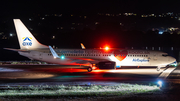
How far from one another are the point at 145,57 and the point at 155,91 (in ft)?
55.6

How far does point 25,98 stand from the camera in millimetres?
13844

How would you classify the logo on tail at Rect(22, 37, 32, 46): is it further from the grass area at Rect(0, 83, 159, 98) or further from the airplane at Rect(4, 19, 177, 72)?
the grass area at Rect(0, 83, 159, 98)

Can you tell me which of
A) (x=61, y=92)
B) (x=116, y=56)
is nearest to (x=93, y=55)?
(x=116, y=56)

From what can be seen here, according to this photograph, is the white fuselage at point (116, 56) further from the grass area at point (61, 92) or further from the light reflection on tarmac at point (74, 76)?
the grass area at point (61, 92)

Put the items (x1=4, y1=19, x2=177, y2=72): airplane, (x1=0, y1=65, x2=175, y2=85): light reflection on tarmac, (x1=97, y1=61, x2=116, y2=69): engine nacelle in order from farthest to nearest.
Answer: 1. (x1=4, y1=19, x2=177, y2=72): airplane
2. (x1=97, y1=61, x2=116, y2=69): engine nacelle
3. (x1=0, y1=65, x2=175, y2=85): light reflection on tarmac

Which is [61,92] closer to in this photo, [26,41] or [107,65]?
[107,65]

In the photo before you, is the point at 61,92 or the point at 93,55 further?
the point at 93,55

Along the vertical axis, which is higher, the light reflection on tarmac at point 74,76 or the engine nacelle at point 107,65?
the engine nacelle at point 107,65

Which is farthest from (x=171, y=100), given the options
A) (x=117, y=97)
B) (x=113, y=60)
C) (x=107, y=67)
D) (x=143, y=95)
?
(x=113, y=60)

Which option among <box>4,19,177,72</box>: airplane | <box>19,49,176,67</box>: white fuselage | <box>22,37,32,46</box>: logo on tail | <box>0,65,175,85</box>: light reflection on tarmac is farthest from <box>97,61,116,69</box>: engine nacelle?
<box>22,37,32,46</box>: logo on tail

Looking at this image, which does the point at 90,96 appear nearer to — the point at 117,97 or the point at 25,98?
the point at 117,97

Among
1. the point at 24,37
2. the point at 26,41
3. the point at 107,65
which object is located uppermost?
the point at 24,37

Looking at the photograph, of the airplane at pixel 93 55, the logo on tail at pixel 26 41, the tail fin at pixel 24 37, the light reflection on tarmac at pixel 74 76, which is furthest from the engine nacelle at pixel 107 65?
the logo on tail at pixel 26 41

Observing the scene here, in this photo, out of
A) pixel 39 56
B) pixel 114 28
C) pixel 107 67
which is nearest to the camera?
pixel 107 67
